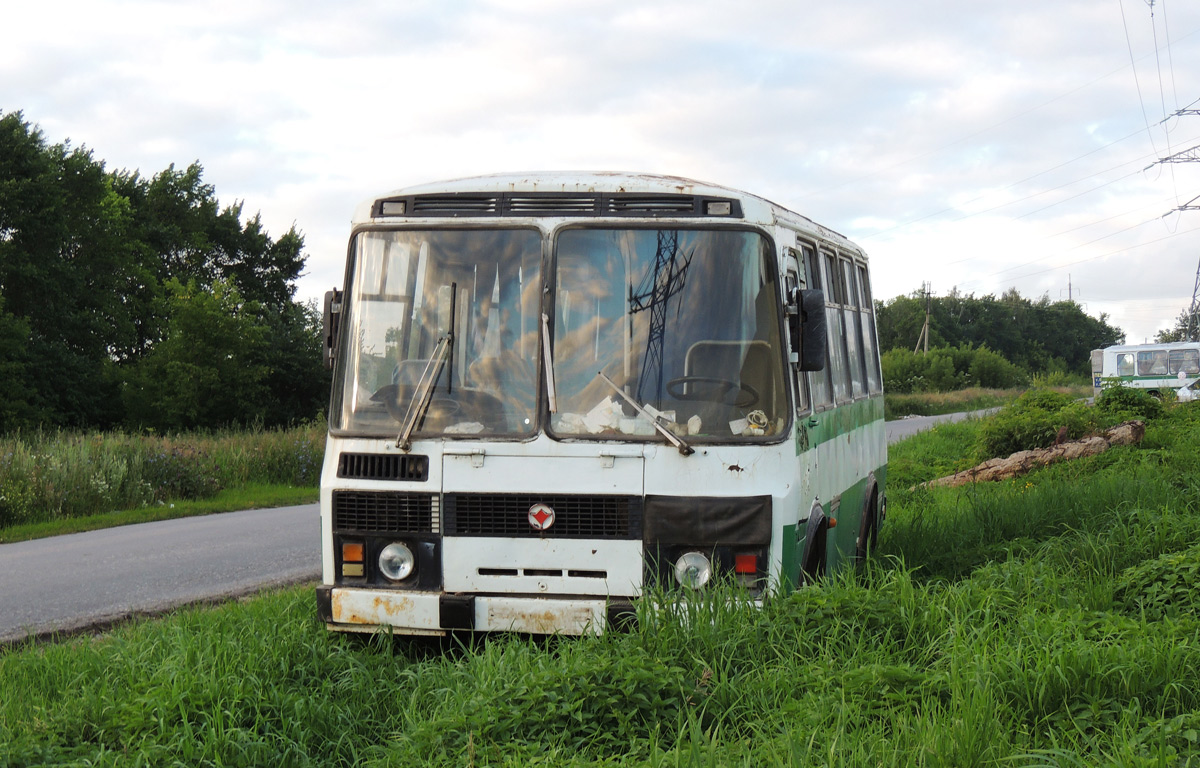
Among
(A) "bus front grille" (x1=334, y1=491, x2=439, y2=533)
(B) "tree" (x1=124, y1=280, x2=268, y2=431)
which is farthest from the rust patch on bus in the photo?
(B) "tree" (x1=124, y1=280, x2=268, y2=431)

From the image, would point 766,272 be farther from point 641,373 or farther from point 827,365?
point 827,365

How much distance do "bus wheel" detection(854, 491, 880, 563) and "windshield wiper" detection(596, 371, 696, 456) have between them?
3366 mm

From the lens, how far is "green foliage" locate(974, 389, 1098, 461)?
62.8 ft

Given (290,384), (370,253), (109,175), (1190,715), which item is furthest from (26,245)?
(1190,715)

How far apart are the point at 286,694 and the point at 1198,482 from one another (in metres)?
8.41

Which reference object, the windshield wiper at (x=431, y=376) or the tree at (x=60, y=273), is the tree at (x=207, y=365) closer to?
the tree at (x=60, y=273)

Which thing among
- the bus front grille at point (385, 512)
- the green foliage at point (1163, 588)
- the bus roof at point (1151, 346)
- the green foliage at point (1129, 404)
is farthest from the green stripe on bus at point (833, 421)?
the bus roof at point (1151, 346)

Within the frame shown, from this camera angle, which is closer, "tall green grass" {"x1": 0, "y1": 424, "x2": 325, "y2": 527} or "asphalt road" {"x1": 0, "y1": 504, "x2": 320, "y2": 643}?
"asphalt road" {"x1": 0, "y1": 504, "x2": 320, "y2": 643}

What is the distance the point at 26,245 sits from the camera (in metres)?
48.9

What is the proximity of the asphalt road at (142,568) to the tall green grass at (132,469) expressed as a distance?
1.69m

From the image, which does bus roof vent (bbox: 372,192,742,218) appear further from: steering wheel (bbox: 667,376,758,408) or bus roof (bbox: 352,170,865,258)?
steering wheel (bbox: 667,376,758,408)

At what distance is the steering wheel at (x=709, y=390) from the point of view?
20.2 ft

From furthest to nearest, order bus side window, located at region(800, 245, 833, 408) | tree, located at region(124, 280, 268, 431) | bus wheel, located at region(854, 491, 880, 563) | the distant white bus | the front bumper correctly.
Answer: tree, located at region(124, 280, 268, 431), the distant white bus, bus wheel, located at region(854, 491, 880, 563), bus side window, located at region(800, 245, 833, 408), the front bumper

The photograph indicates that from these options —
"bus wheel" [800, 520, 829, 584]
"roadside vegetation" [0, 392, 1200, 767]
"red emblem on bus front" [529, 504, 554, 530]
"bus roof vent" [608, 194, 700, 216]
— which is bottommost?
"roadside vegetation" [0, 392, 1200, 767]
